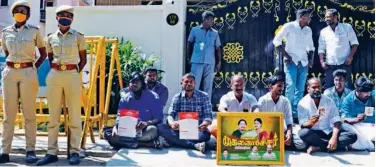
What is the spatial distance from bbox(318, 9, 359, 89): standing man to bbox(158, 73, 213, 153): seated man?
8.81 ft

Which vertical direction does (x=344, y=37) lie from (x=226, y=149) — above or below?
above

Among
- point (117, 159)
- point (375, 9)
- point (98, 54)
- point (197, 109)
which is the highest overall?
point (375, 9)

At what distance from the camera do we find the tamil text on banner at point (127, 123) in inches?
228

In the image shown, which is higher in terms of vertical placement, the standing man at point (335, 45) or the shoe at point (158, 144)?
the standing man at point (335, 45)

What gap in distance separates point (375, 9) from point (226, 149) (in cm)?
439

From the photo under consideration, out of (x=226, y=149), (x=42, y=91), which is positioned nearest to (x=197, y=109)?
(x=226, y=149)

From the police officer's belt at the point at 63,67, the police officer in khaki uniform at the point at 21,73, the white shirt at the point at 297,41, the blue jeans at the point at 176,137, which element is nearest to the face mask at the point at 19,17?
the police officer in khaki uniform at the point at 21,73

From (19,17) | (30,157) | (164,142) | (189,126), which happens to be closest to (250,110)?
(189,126)

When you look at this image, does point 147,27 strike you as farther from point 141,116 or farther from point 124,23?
point 141,116

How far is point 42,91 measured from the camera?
6176mm

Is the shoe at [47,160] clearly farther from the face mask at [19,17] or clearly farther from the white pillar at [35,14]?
the white pillar at [35,14]

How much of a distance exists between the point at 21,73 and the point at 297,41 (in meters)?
4.28

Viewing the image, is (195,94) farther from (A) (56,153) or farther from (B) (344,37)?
(B) (344,37)

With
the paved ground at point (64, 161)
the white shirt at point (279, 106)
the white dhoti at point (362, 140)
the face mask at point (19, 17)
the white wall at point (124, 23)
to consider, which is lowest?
the paved ground at point (64, 161)
